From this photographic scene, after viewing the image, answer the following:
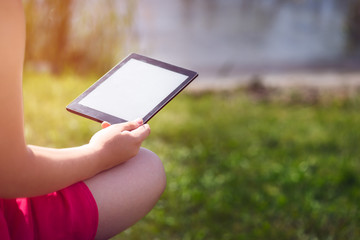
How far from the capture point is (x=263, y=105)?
177 inches

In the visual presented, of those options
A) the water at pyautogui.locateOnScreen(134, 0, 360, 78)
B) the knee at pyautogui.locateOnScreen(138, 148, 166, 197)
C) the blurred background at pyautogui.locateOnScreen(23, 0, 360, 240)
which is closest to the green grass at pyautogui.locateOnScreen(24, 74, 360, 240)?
the blurred background at pyautogui.locateOnScreen(23, 0, 360, 240)

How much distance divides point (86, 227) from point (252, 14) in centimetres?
634

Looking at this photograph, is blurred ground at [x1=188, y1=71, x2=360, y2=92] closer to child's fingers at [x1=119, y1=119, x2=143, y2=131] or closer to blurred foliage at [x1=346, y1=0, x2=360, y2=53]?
blurred foliage at [x1=346, y1=0, x2=360, y2=53]

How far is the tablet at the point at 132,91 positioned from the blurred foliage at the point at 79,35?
305 centimetres

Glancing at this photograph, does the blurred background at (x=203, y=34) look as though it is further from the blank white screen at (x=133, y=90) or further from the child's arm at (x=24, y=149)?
the child's arm at (x=24, y=149)

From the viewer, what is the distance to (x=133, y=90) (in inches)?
58.6

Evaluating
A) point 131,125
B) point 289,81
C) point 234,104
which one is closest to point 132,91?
point 131,125

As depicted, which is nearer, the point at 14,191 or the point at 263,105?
the point at 14,191

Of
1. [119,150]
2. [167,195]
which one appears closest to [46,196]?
[119,150]

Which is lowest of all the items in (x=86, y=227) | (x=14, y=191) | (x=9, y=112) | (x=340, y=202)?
(x=340, y=202)

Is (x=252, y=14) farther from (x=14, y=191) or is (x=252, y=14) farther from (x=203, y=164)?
(x=14, y=191)

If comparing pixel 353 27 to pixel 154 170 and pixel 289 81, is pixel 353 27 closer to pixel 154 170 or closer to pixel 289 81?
pixel 289 81

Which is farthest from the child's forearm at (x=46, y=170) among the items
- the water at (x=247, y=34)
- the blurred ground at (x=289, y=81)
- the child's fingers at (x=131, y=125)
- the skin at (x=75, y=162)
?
the water at (x=247, y=34)

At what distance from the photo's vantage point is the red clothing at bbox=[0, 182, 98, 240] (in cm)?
119
